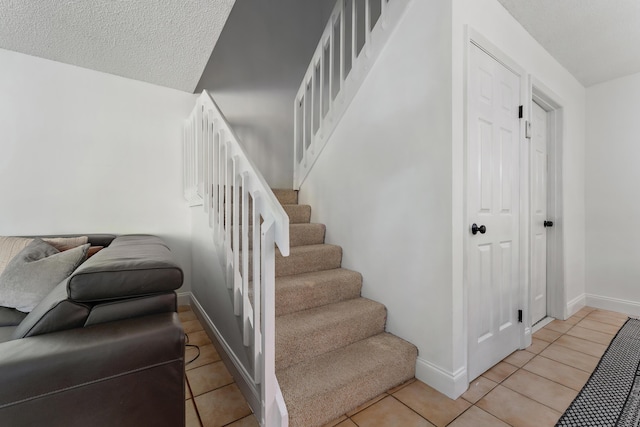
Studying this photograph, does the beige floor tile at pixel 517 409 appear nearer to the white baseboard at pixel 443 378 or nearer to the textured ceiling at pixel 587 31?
the white baseboard at pixel 443 378

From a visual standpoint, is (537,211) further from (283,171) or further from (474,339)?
(283,171)

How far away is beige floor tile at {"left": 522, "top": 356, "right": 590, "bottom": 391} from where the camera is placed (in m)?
1.63

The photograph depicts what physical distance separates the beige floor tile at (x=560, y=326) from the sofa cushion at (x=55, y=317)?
10.6 ft

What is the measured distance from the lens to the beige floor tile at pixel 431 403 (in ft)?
4.41

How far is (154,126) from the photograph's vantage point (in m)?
2.64

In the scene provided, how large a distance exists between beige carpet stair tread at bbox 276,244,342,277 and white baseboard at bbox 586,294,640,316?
2.86m

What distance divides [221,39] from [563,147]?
3648 mm

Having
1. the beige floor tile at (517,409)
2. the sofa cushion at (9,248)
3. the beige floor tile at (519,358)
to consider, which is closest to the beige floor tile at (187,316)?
the sofa cushion at (9,248)

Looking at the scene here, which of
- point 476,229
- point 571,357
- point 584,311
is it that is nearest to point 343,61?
point 476,229

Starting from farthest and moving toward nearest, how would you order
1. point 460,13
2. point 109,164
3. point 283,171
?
1. point 283,171
2. point 109,164
3. point 460,13

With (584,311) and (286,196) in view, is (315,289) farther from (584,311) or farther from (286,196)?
(584,311)

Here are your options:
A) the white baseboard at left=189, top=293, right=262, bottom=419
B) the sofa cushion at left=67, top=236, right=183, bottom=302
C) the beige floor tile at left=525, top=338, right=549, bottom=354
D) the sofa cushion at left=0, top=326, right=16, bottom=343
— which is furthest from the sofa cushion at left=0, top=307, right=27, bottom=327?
the beige floor tile at left=525, top=338, right=549, bottom=354

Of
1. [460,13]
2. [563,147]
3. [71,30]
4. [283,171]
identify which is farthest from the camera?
[283,171]

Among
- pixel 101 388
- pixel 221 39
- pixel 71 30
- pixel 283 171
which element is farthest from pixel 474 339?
pixel 221 39
